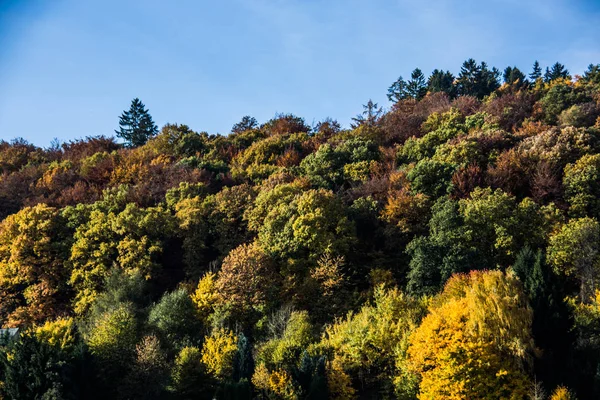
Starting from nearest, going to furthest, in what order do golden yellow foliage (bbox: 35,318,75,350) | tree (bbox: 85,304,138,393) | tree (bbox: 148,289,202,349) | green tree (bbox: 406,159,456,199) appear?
tree (bbox: 85,304,138,393) < golden yellow foliage (bbox: 35,318,75,350) < tree (bbox: 148,289,202,349) < green tree (bbox: 406,159,456,199)

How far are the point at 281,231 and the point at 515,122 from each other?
1346 inches

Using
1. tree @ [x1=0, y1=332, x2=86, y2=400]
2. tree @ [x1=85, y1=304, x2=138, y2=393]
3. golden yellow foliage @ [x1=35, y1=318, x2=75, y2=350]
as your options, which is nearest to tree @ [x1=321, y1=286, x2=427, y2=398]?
tree @ [x1=85, y1=304, x2=138, y2=393]

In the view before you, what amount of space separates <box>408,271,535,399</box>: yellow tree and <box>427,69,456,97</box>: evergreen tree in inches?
2389

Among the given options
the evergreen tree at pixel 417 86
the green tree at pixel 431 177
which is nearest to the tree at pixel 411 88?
the evergreen tree at pixel 417 86

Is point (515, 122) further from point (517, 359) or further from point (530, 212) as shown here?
point (517, 359)

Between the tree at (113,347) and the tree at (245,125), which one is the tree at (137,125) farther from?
the tree at (113,347)

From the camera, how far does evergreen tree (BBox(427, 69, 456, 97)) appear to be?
86000mm

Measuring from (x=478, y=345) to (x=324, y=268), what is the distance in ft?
43.4

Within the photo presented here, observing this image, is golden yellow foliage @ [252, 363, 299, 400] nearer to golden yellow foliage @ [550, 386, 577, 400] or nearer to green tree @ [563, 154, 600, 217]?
golden yellow foliage @ [550, 386, 577, 400]

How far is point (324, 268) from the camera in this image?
125 feet

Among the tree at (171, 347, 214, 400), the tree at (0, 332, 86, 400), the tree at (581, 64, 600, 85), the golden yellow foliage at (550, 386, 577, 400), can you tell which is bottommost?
the golden yellow foliage at (550, 386, 577, 400)

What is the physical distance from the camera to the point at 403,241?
42.0 metres

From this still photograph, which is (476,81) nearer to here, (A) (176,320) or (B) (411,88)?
(B) (411,88)

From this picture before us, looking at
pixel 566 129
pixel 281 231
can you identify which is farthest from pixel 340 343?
pixel 566 129
